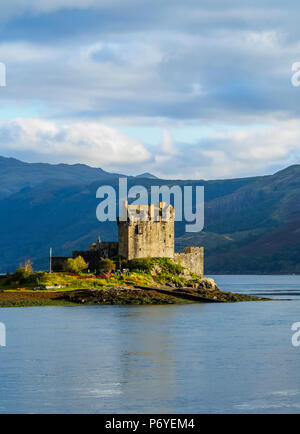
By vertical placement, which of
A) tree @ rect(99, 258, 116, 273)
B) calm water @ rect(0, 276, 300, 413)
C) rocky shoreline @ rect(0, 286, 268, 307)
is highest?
tree @ rect(99, 258, 116, 273)

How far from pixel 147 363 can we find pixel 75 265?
51.2 metres

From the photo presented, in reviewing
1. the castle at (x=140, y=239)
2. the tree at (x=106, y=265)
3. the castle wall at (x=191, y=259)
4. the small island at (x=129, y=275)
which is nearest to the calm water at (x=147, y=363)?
the small island at (x=129, y=275)

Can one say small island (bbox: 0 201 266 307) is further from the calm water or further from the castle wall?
the calm water

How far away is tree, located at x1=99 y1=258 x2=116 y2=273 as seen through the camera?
99250 mm

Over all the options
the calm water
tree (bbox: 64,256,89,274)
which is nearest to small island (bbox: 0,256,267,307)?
tree (bbox: 64,256,89,274)

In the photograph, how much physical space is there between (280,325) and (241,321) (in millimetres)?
4900

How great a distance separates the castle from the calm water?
75.8 feet

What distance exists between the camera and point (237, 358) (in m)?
51.7

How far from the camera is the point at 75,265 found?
327 feet

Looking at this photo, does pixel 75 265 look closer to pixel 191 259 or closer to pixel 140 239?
pixel 140 239

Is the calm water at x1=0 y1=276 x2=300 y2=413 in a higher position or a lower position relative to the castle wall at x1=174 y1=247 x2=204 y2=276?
lower
